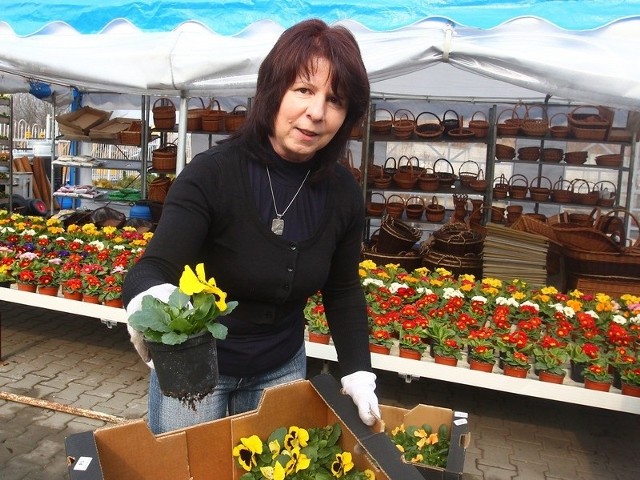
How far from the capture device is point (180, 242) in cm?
125

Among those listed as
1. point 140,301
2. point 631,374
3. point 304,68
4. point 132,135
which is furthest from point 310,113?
point 132,135

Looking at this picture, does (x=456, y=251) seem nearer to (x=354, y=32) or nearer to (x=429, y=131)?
(x=354, y=32)

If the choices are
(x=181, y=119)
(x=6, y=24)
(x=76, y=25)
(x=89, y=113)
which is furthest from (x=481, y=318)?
(x=89, y=113)

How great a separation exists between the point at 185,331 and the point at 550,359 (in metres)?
2.64

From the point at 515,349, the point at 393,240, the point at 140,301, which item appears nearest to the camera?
the point at 140,301

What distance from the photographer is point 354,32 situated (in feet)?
13.0

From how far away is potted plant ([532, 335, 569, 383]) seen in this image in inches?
124

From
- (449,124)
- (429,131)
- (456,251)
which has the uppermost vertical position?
(449,124)

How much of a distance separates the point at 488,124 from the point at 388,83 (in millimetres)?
1474

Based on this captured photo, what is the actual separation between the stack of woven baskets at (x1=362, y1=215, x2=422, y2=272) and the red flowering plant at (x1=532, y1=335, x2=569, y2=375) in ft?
8.13

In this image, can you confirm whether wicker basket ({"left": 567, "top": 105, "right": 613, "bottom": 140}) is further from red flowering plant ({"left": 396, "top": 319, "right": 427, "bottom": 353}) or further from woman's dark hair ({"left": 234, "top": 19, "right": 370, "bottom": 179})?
woman's dark hair ({"left": 234, "top": 19, "right": 370, "bottom": 179})

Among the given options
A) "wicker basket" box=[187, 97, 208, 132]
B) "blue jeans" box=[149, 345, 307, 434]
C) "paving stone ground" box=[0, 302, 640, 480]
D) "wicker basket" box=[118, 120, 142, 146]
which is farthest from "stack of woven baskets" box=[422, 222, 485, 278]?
"wicker basket" box=[118, 120, 142, 146]

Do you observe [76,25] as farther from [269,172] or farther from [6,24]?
[269,172]

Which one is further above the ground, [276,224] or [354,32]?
[354,32]
